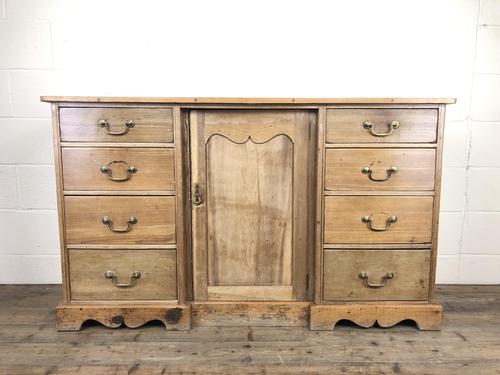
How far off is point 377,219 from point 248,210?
567 mm

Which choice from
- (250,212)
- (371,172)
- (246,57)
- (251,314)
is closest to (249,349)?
(251,314)

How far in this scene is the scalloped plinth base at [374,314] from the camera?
1674 mm

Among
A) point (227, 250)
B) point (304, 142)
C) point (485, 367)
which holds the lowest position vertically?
point (485, 367)

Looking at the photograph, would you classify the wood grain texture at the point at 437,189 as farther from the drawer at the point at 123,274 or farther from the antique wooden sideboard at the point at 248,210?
the drawer at the point at 123,274

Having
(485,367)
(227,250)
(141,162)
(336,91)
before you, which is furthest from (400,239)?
(141,162)

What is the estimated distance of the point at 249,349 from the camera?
5.02 ft

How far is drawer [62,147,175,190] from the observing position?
1592 mm

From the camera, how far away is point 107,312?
167cm

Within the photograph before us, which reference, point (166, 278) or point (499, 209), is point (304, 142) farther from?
point (499, 209)

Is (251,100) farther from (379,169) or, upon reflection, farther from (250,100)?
(379,169)

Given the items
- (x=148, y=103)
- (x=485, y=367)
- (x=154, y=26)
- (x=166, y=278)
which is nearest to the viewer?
(x=485, y=367)

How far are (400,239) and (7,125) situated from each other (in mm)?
2220

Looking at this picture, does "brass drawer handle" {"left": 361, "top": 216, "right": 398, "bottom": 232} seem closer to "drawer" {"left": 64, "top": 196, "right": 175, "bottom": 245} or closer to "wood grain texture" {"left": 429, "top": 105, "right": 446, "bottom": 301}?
"wood grain texture" {"left": 429, "top": 105, "right": 446, "bottom": 301}

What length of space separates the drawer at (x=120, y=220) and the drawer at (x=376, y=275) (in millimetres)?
733
